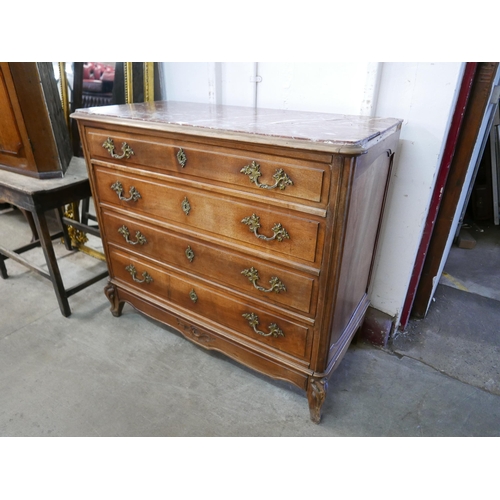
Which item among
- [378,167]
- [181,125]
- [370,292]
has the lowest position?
[370,292]

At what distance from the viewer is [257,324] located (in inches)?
63.2

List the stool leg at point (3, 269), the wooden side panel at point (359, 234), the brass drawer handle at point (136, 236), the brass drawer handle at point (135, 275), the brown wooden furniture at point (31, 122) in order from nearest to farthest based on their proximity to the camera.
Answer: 1. the wooden side panel at point (359, 234)
2. the brass drawer handle at point (136, 236)
3. the brass drawer handle at point (135, 275)
4. the brown wooden furniture at point (31, 122)
5. the stool leg at point (3, 269)

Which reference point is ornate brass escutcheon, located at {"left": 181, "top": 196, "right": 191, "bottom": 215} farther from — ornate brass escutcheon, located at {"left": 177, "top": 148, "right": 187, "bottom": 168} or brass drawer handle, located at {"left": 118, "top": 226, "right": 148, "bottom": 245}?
brass drawer handle, located at {"left": 118, "top": 226, "right": 148, "bottom": 245}

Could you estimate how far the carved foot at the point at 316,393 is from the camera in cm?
155

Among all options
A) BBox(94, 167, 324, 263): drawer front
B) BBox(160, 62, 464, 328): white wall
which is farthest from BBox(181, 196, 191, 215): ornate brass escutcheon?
BBox(160, 62, 464, 328): white wall

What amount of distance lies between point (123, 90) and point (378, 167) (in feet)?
5.78

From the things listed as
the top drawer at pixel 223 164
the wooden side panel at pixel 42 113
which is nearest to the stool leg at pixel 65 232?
the wooden side panel at pixel 42 113

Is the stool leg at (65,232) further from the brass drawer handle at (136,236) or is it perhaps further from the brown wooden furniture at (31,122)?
the brass drawer handle at (136,236)

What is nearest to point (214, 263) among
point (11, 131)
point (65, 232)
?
point (11, 131)

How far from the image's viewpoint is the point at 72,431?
1.61 meters

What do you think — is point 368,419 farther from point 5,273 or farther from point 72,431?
point 5,273

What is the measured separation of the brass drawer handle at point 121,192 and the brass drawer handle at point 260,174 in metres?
0.63

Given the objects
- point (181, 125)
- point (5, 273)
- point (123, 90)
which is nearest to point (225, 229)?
point (181, 125)

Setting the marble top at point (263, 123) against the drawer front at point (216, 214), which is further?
the drawer front at point (216, 214)
